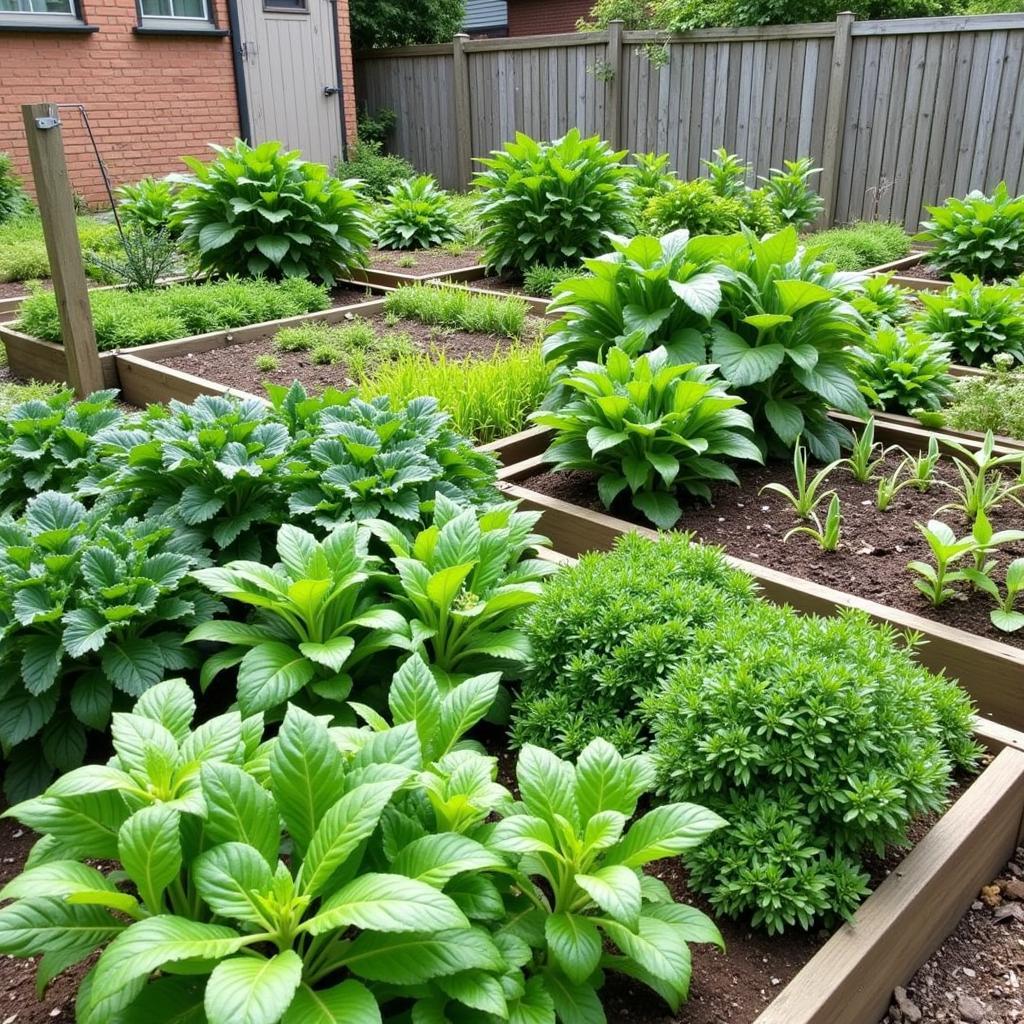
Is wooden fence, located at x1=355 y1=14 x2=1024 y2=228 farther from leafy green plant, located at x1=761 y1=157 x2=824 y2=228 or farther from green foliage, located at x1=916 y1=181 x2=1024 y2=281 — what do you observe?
green foliage, located at x1=916 y1=181 x2=1024 y2=281

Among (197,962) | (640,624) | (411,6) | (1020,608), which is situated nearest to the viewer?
(197,962)

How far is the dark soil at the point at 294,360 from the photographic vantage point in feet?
17.0

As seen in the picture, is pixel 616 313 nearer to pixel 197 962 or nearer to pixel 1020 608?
pixel 1020 608

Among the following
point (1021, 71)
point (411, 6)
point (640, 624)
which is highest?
point (411, 6)

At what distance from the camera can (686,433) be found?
343 centimetres

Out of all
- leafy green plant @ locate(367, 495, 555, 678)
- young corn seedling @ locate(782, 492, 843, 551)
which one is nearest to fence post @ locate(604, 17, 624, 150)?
young corn seedling @ locate(782, 492, 843, 551)

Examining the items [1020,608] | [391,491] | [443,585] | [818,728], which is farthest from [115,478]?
[1020,608]

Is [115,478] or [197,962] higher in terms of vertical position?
[115,478]

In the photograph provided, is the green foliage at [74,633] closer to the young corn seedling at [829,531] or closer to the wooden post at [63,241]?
the young corn seedling at [829,531]

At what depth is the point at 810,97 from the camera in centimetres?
998

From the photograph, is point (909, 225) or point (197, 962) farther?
point (909, 225)

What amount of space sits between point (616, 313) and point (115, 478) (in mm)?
2138

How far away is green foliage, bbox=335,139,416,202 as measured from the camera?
13492mm

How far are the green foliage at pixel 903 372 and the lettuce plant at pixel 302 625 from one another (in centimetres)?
270
